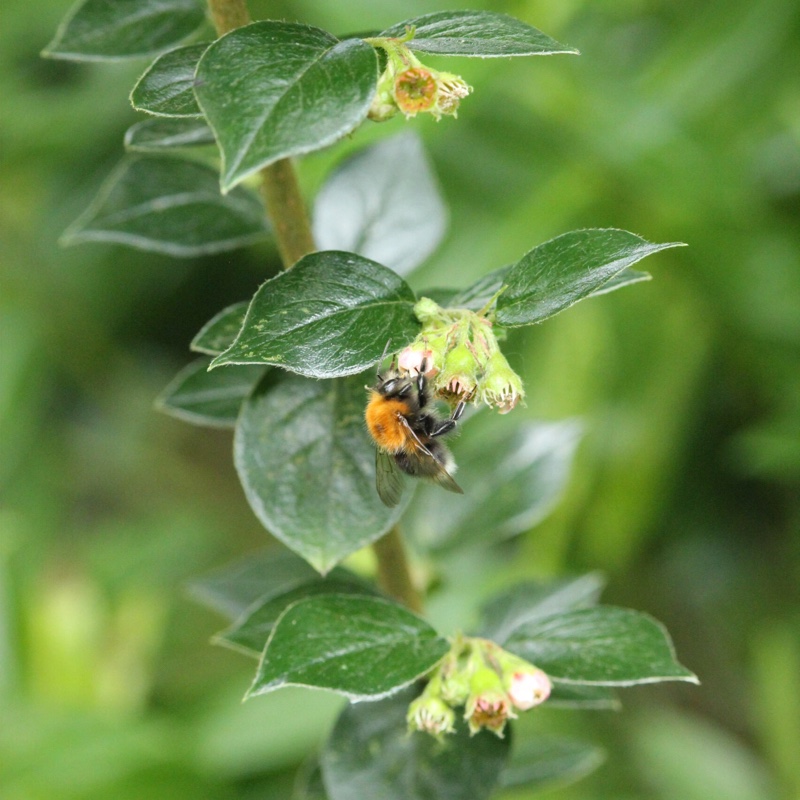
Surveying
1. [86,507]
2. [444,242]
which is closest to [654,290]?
[444,242]

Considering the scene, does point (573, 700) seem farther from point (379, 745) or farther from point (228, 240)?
point (228, 240)

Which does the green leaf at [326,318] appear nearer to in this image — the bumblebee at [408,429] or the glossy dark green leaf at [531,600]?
the bumblebee at [408,429]

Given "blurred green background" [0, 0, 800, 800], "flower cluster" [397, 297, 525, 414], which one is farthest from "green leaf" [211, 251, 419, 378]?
"blurred green background" [0, 0, 800, 800]

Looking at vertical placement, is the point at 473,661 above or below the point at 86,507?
above

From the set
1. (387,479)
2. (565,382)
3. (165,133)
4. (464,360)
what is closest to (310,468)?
(387,479)

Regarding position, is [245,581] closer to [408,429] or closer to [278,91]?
[408,429]

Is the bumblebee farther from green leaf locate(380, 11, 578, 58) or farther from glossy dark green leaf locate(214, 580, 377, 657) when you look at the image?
green leaf locate(380, 11, 578, 58)

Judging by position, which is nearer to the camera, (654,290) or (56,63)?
(654,290)
